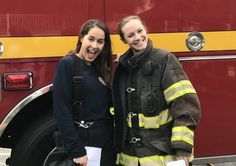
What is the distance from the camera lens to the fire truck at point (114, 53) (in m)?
3.27

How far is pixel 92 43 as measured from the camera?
2551 millimetres

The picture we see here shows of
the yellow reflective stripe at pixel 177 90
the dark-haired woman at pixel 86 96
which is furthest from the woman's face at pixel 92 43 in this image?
the yellow reflective stripe at pixel 177 90

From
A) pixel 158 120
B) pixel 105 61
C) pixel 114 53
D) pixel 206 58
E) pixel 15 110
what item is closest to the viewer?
pixel 158 120

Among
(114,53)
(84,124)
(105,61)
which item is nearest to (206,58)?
(114,53)

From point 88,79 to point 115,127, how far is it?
1.11 feet

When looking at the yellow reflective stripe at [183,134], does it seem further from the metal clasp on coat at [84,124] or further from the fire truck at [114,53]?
the fire truck at [114,53]

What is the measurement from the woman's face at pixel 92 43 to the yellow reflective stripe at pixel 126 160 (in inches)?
24.6

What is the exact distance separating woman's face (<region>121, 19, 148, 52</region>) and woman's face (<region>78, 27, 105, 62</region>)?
18 centimetres

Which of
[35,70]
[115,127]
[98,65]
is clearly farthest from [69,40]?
[115,127]

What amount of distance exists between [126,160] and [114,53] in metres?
1.12

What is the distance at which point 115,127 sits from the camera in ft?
8.63

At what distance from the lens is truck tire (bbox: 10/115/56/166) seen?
3354 mm

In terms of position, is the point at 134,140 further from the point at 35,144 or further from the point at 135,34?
the point at 35,144

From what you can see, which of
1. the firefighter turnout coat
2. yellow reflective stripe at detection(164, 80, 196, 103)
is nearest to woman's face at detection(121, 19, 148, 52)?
the firefighter turnout coat
